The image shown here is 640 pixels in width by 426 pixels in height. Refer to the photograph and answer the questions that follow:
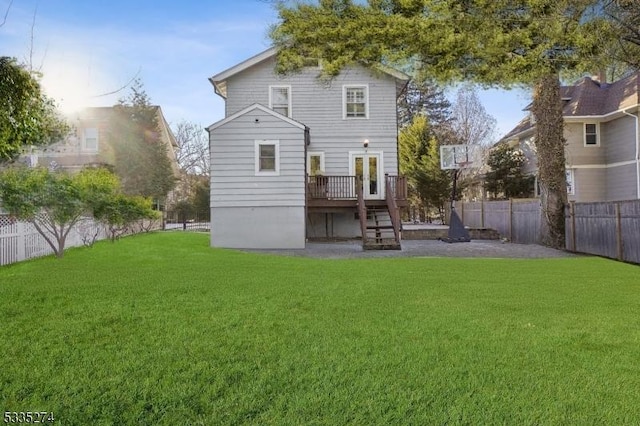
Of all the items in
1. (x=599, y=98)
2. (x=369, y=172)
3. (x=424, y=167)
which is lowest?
(x=369, y=172)

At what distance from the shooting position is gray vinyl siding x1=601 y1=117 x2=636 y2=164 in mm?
21344

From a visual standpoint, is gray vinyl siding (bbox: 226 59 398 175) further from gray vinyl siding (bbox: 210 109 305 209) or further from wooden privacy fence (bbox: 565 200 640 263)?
wooden privacy fence (bbox: 565 200 640 263)

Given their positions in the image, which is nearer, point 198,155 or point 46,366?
point 46,366

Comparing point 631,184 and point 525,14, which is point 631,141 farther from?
point 525,14

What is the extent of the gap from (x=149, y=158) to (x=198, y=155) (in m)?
11.7

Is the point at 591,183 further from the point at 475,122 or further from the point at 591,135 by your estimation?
the point at 475,122

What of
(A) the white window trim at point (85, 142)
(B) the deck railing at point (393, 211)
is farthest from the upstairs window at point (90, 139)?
(B) the deck railing at point (393, 211)

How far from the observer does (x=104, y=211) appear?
1350 centimetres

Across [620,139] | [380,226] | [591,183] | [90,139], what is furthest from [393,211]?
[90,139]

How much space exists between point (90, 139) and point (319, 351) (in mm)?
28649

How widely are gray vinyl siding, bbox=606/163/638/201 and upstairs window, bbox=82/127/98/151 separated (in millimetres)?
27844

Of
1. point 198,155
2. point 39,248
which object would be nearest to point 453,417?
point 39,248

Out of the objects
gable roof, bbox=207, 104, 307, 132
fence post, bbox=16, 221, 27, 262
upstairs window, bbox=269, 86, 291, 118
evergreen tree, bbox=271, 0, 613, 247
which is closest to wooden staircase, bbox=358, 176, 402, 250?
gable roof, bbox=207, 104, 307, 132

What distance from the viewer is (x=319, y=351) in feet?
12.4
